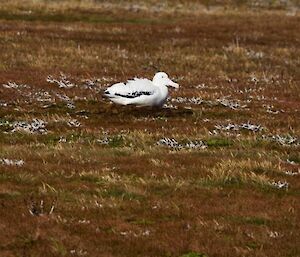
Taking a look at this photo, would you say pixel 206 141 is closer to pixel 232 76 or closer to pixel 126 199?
pixel 126 199

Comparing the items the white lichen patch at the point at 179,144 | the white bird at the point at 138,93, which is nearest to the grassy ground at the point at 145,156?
the white lichen patch at the point at 179,144

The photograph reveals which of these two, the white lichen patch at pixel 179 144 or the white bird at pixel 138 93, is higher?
the white bird at pixel 138 93

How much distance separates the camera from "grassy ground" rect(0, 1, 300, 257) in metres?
11.7

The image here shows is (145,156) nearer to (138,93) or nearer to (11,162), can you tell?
(11,162)

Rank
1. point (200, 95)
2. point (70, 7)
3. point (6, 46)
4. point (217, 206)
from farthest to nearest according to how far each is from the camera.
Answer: point (70, 7), point (6, 46), point (200, 95), point (217, 206)

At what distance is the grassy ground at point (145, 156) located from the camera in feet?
38.3

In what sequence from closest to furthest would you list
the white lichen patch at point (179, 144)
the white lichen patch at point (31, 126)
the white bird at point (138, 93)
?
the white lichen patch at point (179, 144), the white lichen patch at point (31, 126), the white bird at point (138, 93)

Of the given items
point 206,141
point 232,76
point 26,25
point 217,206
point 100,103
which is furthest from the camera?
point 26,25

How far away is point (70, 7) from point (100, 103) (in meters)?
47.3

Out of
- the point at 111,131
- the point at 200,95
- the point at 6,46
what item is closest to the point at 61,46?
the point at 6,46

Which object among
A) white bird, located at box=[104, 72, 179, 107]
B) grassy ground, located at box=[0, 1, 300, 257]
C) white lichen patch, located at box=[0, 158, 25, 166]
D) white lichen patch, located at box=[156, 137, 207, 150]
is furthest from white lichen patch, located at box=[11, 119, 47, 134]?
white lichen patch, located at box=[0, 158, 25, 166]

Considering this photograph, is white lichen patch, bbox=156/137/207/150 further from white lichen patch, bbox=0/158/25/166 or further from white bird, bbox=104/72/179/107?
white lichen patch, bbox=0/158/25/166

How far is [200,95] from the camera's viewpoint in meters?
31.8

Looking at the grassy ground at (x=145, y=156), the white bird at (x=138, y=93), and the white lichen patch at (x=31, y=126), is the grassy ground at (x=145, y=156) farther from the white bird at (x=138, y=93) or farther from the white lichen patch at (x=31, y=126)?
the white bird at (x=138, y=93)
